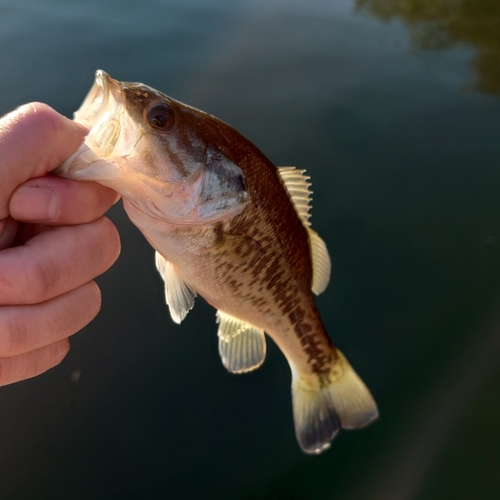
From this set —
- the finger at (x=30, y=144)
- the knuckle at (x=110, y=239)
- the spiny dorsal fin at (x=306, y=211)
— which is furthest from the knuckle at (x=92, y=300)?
the spiny dorsal fin at (x=306, y=211)

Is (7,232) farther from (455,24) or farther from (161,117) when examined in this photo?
(455,24)

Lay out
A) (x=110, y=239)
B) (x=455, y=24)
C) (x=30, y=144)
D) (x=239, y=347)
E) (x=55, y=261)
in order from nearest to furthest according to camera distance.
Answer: (x=30, y=144), (x=55, y=261), (x=110, y=239), (x=239, y=347), (x=455, y=24)

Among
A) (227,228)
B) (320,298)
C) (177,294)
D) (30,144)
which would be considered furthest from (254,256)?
(320,298)

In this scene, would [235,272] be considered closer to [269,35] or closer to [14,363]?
[14,363]

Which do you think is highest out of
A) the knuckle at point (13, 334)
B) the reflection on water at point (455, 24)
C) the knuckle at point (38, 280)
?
the reflection on water at point (455, 24)

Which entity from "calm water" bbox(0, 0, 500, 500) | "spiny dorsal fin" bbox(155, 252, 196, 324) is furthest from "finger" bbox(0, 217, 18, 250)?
"calm water" bbox(0, 0, 500, 500)

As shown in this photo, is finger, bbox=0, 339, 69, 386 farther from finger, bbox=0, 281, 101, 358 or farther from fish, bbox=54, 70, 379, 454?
fish, bbox=54, 70, 379, 454

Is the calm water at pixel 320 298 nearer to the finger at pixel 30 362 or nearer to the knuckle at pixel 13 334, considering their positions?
the finger at pixel 30 362

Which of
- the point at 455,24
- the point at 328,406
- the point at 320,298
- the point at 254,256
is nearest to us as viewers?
the point at 254,256
